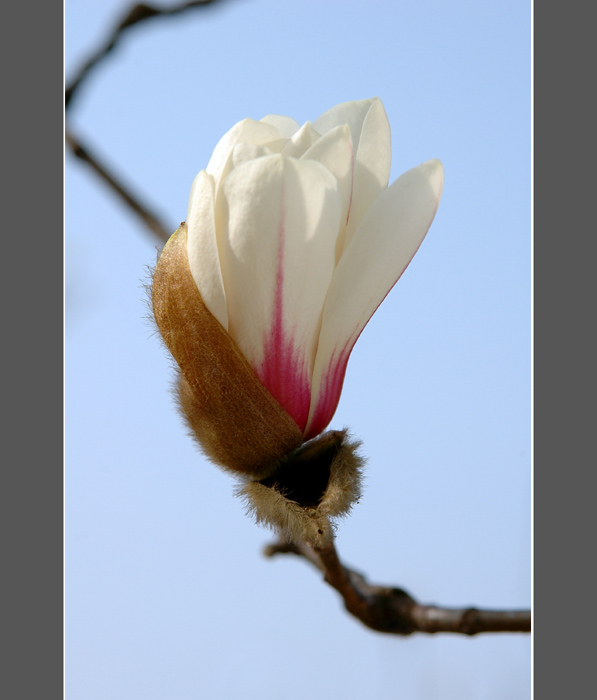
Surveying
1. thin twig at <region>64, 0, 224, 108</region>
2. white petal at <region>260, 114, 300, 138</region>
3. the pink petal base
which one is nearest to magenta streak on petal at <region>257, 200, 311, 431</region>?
the pink petal base

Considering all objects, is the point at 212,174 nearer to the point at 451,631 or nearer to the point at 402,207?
the point at 402,207

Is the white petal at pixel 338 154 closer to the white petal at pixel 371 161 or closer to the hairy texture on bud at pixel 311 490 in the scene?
the white petal at pixel 371 161

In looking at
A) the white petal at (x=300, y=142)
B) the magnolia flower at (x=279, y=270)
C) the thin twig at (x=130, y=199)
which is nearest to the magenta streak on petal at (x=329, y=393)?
the magnolia flower at (x=279, y=270)

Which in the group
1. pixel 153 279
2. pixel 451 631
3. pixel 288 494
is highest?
pixel 153 279

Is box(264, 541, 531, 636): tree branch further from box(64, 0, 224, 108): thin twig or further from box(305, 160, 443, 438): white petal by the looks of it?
box(64, 0, 224, 108): thin twig

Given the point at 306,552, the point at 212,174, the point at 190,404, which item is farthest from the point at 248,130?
the point at 306,552

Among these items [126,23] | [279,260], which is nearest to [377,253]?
[279,260]

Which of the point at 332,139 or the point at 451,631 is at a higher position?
the point at 332,139
